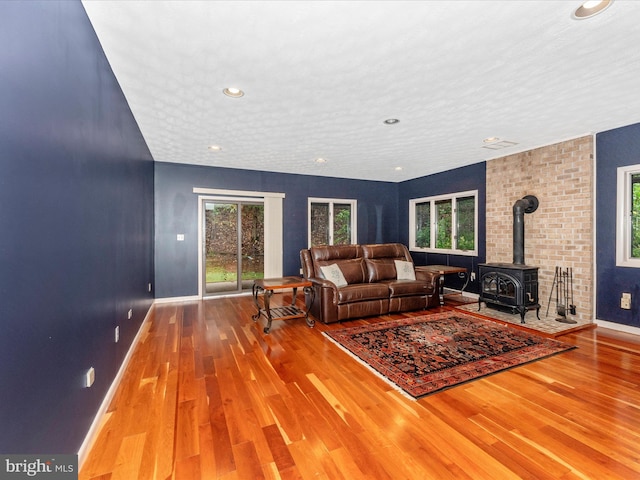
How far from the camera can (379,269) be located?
4.86 metres

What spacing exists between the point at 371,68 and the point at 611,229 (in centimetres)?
384

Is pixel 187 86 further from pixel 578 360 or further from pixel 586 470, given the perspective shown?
pixel 578 360

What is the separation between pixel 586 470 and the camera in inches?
59.7

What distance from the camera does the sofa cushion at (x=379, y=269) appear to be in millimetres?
4801

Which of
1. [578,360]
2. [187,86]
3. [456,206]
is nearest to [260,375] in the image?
[187,86]

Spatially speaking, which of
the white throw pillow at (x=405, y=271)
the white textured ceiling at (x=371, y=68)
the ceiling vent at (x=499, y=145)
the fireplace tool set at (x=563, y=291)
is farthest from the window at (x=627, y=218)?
the white throw pillow at (x=405, y=271)

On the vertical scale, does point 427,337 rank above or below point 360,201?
below

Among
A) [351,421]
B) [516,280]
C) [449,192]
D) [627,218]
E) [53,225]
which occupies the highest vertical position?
[449,192]

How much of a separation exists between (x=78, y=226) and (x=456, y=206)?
238 inches

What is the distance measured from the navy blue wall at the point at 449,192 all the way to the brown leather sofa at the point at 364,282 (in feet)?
4.54

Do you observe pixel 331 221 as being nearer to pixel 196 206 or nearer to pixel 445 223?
pixel 445 223

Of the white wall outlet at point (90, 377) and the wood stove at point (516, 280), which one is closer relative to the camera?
the white wall outlet at point (90, 377)

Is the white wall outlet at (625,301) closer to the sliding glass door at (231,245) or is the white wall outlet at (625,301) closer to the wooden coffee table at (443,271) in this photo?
the wooden coffee table at (443,271)

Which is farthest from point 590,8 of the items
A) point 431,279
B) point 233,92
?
point 431,279
